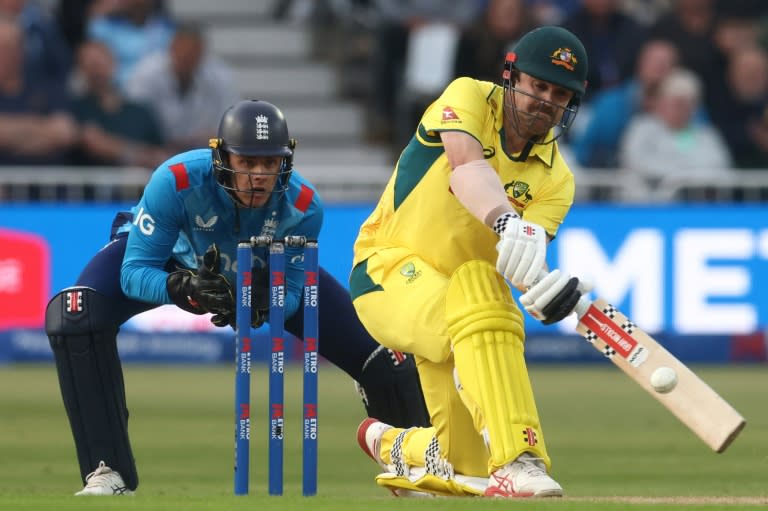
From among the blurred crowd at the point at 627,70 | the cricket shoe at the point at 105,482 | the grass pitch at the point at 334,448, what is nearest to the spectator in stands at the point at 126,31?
the blurred crowd at the point at 627,70

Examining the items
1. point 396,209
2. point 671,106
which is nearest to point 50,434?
point 396,209

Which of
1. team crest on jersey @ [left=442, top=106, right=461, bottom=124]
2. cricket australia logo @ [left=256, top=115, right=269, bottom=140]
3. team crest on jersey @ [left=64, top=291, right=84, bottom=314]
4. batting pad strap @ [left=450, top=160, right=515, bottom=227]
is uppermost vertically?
team crest on jersey @ [left=442, top=106, right=461, bottom=124]

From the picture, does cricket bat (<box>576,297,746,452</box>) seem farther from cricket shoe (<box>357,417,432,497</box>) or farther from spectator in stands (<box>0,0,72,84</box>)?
spectator in stands (<box>0,0,72,84</box>)

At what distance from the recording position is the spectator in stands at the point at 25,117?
50.5 feet

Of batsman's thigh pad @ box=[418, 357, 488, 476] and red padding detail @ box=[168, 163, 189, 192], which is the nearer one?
batsman's thigh pad @ box=[418, 357, 488, 476]

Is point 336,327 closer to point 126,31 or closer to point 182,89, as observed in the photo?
point 182,89

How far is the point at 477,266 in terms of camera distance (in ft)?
22.2

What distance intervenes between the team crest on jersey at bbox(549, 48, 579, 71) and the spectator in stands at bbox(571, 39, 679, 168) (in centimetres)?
946

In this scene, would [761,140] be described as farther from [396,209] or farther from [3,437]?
[396,209]

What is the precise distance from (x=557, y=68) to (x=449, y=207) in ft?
2.36

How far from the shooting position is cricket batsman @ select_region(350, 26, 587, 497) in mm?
6457

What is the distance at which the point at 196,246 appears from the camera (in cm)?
761

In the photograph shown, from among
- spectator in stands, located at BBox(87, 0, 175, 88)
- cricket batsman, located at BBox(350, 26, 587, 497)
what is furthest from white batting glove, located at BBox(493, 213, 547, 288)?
spectator in stands, located at BBox(87, 0, 175, 88)

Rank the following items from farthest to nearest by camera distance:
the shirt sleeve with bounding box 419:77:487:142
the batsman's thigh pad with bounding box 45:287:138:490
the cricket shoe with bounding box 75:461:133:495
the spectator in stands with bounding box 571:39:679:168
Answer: the spectator in stands with bounding box 571:39:679:168, the batsman's thigh pad with bounding box 45:287:138:490, the cricket shoe with bounding box 75:461:133:495, the shirt sleeve with bounding box 419:77:487:142
